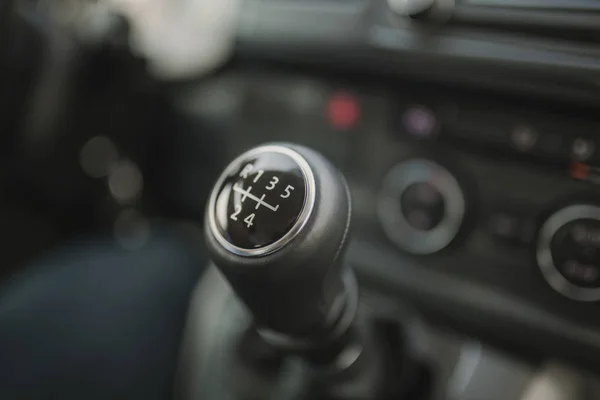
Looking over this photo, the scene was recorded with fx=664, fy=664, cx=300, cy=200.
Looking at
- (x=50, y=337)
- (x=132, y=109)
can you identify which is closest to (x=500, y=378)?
(x=50, y=337)

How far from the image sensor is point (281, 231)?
1.15 feet

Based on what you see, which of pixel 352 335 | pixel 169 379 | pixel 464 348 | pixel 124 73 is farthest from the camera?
pixel 124 73

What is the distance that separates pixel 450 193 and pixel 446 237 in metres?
0.04

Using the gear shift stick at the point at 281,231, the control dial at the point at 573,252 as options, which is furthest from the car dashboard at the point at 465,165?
the gear shift stick at the point at 281,231

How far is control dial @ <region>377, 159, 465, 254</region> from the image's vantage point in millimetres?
566

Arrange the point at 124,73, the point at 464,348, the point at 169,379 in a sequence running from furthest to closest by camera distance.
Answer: the point at 124,73
the point at 169,379
the point at 464,348

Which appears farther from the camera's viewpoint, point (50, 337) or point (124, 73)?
point (124, 73)

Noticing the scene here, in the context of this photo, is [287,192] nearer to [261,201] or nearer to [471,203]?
[261,201]

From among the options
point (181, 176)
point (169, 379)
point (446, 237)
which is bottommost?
point (169, 379)

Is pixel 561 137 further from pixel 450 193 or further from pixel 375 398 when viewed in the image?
pixel 375 398

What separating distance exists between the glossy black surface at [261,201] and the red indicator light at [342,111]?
273 millimetres

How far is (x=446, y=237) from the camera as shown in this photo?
0.57 meters

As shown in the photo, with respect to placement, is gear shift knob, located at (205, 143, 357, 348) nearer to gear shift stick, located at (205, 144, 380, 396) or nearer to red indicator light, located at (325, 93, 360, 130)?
gear shift stick, located at (205, 144, 380, 396)

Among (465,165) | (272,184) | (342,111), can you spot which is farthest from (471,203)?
(272,184)
